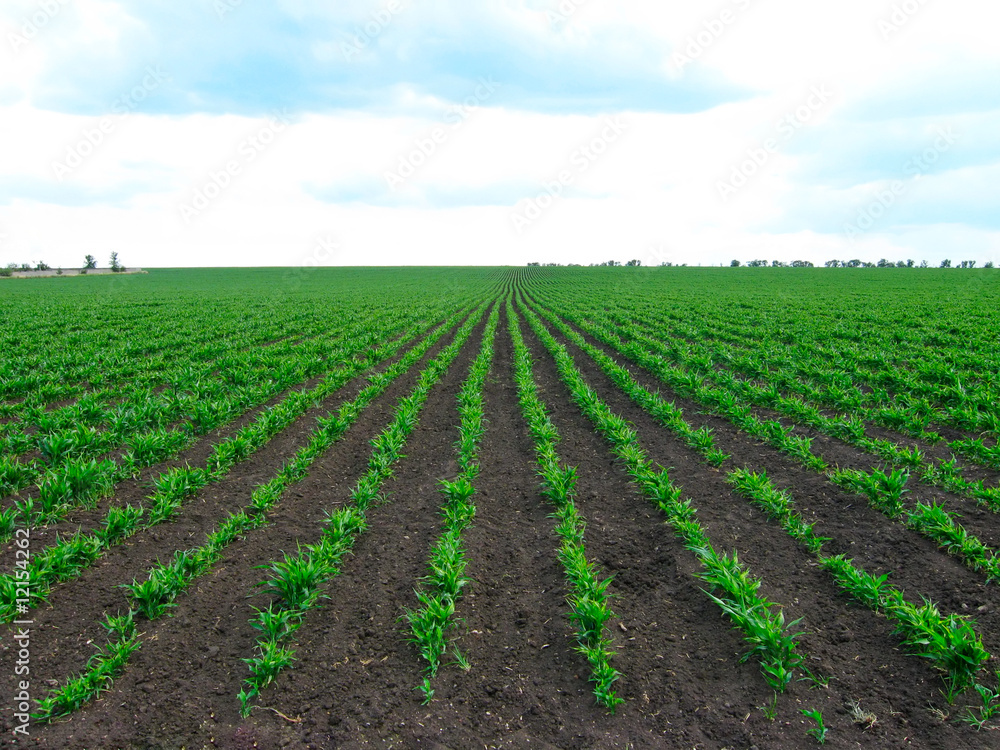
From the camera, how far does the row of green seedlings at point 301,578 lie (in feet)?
11.5

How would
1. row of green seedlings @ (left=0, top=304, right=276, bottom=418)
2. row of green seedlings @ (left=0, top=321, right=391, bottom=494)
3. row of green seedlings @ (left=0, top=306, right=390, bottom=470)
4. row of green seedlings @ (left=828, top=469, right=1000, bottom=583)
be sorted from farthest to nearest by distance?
row of green seedlings @ (left=0, top=304, right=276, bottom=418), row of green seedlings @ (left=0, top=306, right=390, bottom=470), row of green seedlings @ (left=0, top=321, right=391, bottom=494), row of green seedlings @ (left=828, top=469, right=1000, bottom=583)

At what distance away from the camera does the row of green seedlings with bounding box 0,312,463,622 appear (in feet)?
13.9

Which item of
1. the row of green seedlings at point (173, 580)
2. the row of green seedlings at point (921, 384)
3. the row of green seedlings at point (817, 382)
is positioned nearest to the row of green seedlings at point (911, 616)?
the row of green seedlings at point (817, 382)

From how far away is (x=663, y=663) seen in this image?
367 cm

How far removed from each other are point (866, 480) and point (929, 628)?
279 centimetres

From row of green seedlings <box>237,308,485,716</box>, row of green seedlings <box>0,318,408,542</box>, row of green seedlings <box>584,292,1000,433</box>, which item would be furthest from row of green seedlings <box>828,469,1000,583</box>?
row of green seedlings <box>0,318,408,542</box>

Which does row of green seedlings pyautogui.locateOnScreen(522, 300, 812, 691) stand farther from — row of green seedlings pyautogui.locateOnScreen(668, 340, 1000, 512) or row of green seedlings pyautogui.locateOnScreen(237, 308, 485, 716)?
row of green seedlings pyautogui.locateOnScreen(237, 308, 485, 716)

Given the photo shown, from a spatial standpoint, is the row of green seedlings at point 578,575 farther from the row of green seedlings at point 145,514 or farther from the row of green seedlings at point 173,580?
the row of green seedlings at point 145,514

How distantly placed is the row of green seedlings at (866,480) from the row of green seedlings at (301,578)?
19.5 ft

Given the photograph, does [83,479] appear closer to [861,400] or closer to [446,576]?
[446,576]

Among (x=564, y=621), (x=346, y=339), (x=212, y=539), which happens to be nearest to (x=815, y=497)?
(x=564, y=621)

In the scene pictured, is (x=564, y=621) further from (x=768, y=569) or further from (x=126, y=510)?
(x=126, y=510)

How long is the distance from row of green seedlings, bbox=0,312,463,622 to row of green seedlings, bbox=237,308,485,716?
1.77m

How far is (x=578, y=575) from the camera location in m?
4.49
